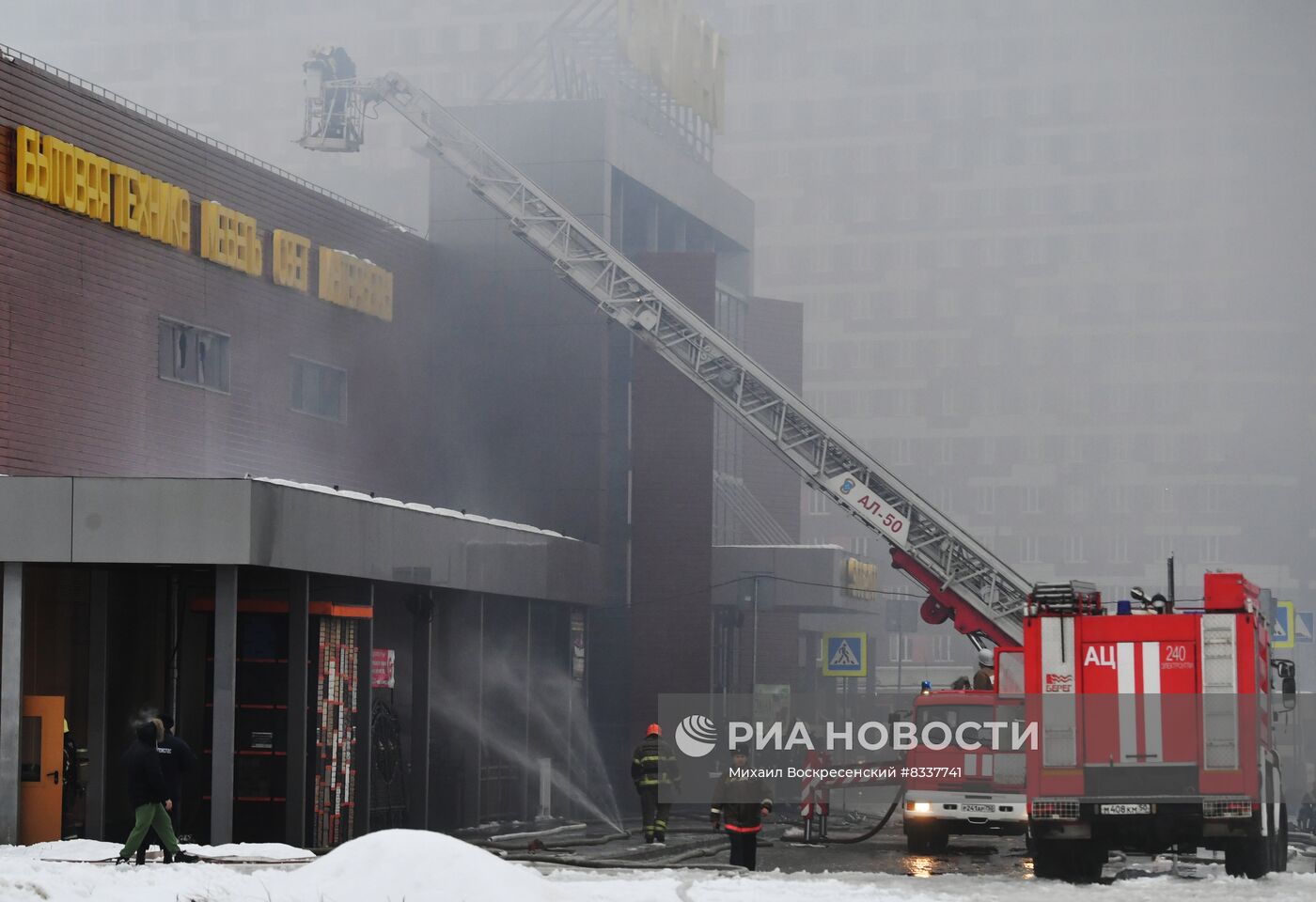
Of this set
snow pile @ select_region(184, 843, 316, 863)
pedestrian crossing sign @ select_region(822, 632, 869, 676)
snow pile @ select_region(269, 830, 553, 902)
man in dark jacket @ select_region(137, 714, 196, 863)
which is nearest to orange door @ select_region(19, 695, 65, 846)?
snow pile @ select_region(184, 843, 316, 863)

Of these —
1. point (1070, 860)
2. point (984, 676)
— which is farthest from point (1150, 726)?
point (984, 676)

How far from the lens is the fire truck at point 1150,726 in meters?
20.0

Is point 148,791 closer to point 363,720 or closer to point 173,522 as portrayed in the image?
point 173,522

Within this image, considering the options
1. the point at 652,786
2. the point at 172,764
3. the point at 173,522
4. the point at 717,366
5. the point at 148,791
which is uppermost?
the point at 717,366

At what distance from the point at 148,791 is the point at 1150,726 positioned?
408 inches

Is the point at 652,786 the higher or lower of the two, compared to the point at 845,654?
lower

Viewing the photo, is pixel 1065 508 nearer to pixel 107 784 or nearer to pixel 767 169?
pixel 767 169

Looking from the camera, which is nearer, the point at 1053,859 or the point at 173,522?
the point at 1053,859

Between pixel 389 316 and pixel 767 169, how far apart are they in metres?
98.7

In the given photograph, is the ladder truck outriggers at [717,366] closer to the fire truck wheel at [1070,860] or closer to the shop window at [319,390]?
the shop window at [319,390]

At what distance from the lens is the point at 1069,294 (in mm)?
127250

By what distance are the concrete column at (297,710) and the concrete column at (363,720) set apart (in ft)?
6.54

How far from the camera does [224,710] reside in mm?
22422

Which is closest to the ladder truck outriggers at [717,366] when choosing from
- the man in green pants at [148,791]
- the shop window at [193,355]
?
the shop window at [193,355]
